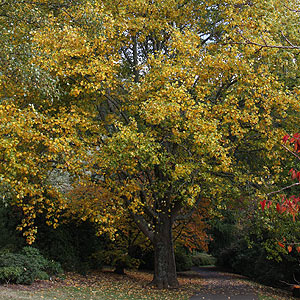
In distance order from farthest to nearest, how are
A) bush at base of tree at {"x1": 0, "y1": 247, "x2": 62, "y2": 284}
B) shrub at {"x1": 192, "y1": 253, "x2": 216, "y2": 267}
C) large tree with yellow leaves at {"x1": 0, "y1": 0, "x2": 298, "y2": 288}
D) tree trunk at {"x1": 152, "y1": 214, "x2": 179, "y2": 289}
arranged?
shrub at {"x1": 192, "y1": 253, "x2": 216, "y2": 267} → tree trunk at {"x1": 152, "y1": 214, "x2": 179, "y2": 289} → bush at base of tree at {"x1": 0, "y1": 247, "x2": 62, "y2": 284} → large tree with yellow leaves at {"x1": 0, "y1": 0, "x2": 298, "y2": 288}

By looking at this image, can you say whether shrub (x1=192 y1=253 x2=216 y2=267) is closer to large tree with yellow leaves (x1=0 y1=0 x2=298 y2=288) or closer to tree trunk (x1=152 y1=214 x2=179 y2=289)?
tree trunk (x1=152 y1=214 x2=179 y2=289)

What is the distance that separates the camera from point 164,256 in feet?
44.8

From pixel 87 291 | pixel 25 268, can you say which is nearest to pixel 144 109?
pixel 25 268

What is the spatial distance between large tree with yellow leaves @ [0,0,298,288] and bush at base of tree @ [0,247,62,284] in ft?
5.94

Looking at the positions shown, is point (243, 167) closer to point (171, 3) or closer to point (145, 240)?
point (171, 3)

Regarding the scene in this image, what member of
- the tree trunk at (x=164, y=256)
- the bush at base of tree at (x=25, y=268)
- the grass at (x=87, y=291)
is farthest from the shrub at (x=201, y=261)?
the bush at base of tree at (x=25, y=268)

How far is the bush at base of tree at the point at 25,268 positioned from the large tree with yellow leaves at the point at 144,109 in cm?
181

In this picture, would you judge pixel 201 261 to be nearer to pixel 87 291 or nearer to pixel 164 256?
pixel 164 256

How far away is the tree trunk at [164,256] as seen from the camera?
44.2 ft

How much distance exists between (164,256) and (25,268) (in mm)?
Answer: 5296

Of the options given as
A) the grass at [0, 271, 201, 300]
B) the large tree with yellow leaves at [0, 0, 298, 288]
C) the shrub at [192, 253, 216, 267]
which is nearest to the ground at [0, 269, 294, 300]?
the grass at [0, 271, 201, 300]

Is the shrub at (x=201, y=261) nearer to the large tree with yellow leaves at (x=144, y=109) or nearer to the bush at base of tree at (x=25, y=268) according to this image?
the large tree with yellow leaves at (x=144, y=109)

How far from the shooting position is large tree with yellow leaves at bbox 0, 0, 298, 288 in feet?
32.0

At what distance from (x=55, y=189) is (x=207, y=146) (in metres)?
4.61
